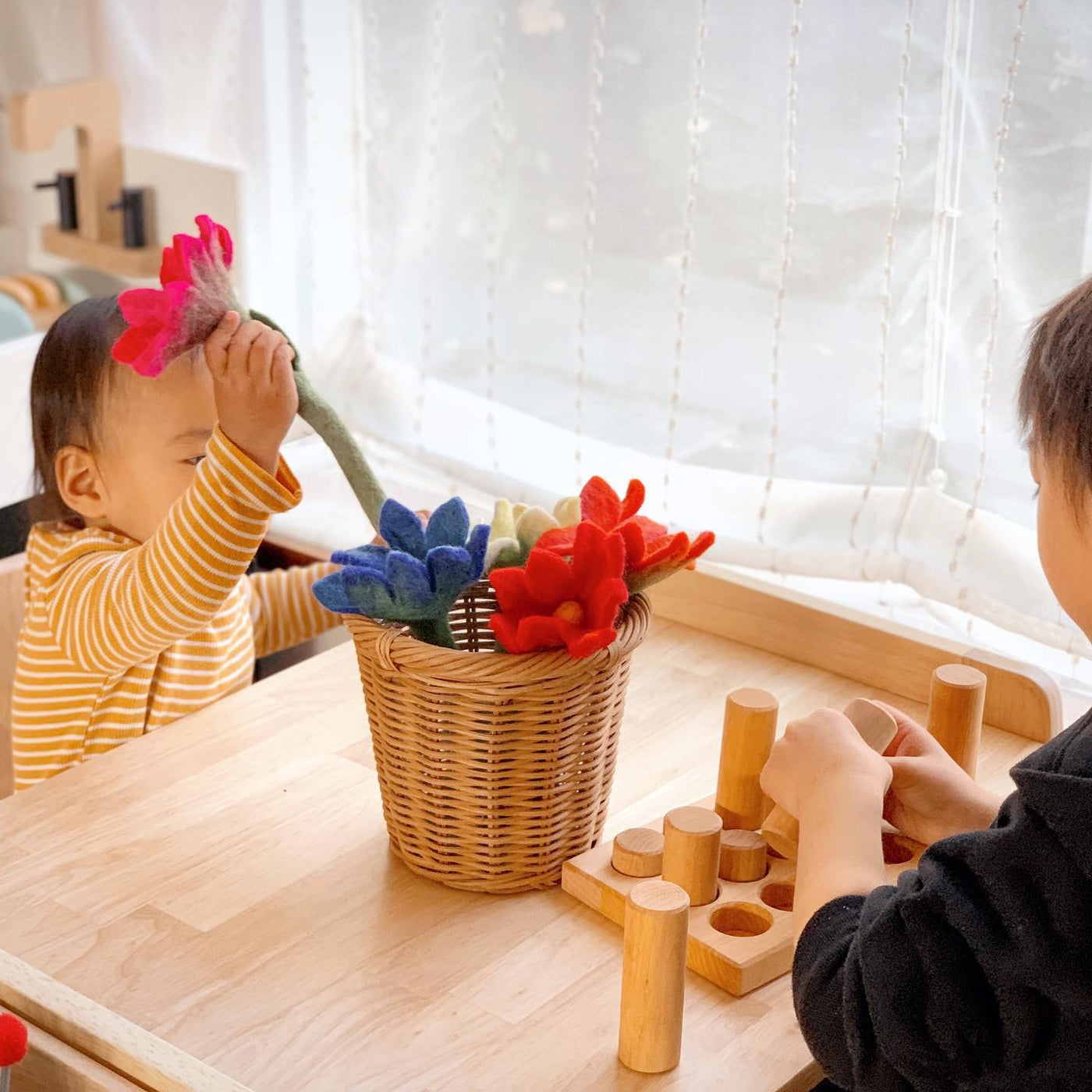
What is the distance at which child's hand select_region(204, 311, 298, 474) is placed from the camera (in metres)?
0.95

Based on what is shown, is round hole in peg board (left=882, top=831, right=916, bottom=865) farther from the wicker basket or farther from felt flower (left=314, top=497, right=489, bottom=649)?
felt flower (left=314, top=497, right=489, bottom=649)

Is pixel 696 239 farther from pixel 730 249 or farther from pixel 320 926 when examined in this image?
pixel 320 926

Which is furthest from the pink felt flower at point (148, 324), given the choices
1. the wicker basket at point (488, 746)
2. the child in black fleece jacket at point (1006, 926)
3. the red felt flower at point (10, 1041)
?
the child in black fleece jacket at point (1006, 926)

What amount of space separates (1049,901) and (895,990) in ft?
0.27

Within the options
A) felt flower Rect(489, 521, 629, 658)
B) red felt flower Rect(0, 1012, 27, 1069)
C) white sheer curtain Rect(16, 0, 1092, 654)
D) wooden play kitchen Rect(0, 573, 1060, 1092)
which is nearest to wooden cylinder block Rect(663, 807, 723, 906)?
wooden play kitchen Rect(0, 573, 1060, 1092)

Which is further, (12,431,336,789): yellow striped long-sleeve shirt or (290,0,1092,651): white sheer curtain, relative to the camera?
(290,0,1092,651): white sheer curtain

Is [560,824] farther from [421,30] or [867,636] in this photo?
[421,30]

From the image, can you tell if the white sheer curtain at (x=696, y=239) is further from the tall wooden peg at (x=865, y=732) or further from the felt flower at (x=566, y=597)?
the felt flower at (x=566, y=597)

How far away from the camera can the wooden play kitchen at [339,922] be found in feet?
2.45

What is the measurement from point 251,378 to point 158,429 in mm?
195

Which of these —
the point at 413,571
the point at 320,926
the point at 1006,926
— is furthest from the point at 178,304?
the point at 1006,926

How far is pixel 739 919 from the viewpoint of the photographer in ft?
2.81

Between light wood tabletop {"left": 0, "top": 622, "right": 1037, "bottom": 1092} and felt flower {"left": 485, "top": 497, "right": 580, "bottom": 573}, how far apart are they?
201 millimetres

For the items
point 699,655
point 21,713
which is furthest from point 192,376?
point 699,655
